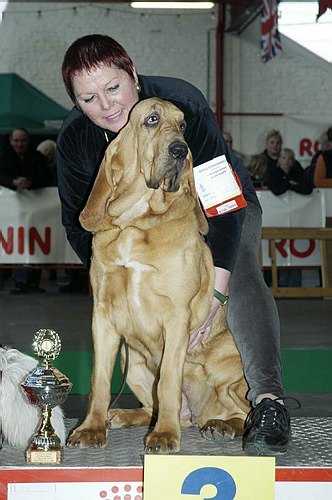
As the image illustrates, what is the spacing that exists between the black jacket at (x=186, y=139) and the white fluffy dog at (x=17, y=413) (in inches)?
24.1

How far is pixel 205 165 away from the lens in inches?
105

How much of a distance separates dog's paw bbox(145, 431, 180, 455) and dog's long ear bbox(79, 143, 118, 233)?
601 millimetres

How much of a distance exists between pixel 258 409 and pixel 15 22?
39.8ft

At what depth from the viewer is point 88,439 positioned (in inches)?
95.6

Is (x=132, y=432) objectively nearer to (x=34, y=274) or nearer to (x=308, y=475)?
(x=308, y=475)

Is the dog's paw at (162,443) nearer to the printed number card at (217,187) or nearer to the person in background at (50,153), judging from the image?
the printed number card at (217,187)

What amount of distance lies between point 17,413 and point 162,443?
0.50 meters

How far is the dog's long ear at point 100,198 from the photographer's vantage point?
8.09ft

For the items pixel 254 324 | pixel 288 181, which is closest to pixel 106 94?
pixel 254 324

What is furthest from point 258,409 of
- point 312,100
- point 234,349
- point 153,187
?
point 312,100

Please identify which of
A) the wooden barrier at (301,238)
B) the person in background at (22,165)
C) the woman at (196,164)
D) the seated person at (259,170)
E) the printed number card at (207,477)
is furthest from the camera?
the seated person at (259,170)

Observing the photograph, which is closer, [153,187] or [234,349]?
[153,187]

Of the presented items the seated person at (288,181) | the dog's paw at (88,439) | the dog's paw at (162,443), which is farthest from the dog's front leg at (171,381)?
the seated person at (288,181)

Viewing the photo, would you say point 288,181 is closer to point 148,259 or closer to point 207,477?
point 148,259
